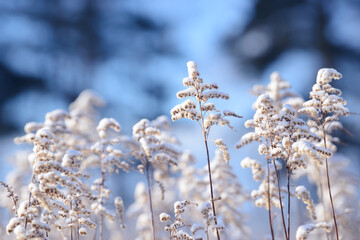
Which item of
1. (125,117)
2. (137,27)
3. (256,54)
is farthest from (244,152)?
(137,27)

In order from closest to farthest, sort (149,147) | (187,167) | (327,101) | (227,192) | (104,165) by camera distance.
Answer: (327,101), (149,147), (104,165), (227,192), (187,167)

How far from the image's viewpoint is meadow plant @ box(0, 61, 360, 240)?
183 inches

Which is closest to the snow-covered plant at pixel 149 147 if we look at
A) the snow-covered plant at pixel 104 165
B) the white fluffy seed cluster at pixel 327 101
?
the snow-covered plant at pixel 104 165

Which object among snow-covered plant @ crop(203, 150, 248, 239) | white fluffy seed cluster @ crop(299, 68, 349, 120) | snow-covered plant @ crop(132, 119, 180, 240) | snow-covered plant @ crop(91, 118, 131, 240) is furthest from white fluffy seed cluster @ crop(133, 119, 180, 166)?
snow-covered plant @ crop(203, 150, 248, 239)

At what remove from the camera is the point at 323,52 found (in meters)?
15.7

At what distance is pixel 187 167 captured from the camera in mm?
10656

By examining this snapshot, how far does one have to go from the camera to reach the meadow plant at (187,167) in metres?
4.64

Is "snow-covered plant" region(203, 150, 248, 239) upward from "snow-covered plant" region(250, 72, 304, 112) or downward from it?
downward

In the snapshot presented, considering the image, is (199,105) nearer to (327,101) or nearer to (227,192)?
(327,101)

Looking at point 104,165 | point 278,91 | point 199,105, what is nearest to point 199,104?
point 199,105

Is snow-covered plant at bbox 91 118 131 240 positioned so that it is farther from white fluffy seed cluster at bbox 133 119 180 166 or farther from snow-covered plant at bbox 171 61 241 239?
snow-covered plant at bbox 171 61 241 239

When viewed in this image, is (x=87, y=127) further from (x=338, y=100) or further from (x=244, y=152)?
(x=244, y=152)

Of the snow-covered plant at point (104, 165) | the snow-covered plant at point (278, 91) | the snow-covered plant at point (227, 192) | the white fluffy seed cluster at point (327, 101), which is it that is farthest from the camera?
the snow-covered plant at point (227, 192)

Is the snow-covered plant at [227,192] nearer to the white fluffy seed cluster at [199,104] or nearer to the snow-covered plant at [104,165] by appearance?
the snow-covered plant at [104,165]
